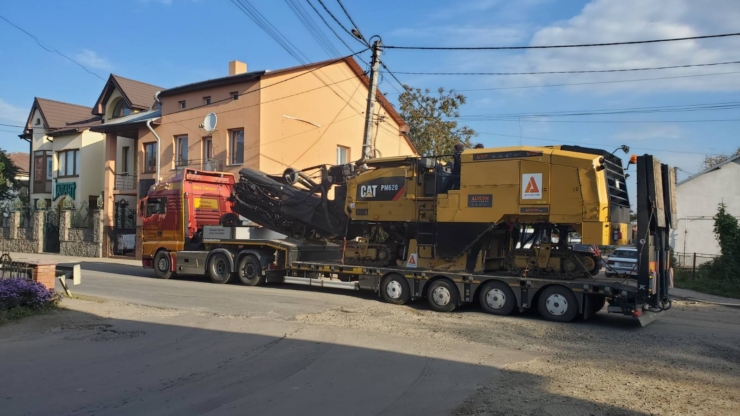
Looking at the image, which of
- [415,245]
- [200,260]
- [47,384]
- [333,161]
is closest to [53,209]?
[333,161]

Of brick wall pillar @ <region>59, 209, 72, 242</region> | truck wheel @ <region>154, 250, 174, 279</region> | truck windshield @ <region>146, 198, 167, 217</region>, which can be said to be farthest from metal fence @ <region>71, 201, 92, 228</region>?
truck wheel @ <region>154, 250, 174, 279</region>

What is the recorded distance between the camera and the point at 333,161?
30891 mm

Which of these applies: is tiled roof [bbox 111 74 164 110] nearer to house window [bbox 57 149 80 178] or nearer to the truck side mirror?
house window [bbox 57 149 80 178]

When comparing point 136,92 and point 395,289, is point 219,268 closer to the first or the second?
point 395,289

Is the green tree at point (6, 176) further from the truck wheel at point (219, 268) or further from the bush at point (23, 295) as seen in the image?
the bush at point (23, 295)

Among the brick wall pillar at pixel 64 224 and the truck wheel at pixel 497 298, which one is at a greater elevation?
the brick wall pillar at pixel 64 224

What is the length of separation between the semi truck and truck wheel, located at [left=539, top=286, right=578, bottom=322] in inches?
0.8

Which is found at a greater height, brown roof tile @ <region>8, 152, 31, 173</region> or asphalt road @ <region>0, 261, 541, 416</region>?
brown roof tile @ <region>8, 152, 31, 173</region>

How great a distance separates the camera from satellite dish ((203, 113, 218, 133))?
27328 millimetres

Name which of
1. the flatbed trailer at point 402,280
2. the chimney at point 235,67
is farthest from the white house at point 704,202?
the chimney at point 235,67

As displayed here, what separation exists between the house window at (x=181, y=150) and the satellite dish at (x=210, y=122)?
2.33 metres

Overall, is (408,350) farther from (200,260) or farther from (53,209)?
(53,209)

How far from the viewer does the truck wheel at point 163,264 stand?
1881cm

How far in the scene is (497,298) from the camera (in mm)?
11875
